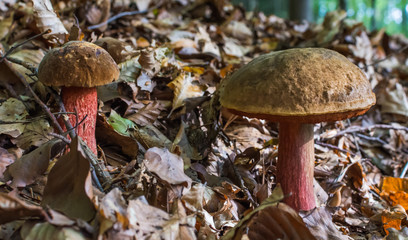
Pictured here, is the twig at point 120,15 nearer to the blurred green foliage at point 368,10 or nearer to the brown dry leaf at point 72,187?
the brown dry leaf at point 72,187

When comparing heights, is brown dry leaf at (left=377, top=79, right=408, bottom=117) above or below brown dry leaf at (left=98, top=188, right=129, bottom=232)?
above

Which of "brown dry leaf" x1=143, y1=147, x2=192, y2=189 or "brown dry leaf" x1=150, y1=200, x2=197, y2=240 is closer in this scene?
"brown dry leaf" x1=150, y1=200, x2=197, y2=240

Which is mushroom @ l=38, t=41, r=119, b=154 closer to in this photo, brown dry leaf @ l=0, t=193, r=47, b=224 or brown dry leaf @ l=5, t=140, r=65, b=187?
brown dry leaf @ l=5, t=140, r=65, b=187

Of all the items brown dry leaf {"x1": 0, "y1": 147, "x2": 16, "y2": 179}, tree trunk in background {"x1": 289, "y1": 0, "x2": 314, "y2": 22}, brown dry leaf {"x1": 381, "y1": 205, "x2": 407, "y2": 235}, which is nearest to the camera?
brown dry leaf {"x1": 0, "y1": 147, "x2": 16, "y2": 179}

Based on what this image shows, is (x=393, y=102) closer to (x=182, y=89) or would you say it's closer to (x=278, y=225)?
(x=182, y=89)

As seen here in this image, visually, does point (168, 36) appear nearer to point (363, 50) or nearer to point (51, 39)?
point (51, 39)

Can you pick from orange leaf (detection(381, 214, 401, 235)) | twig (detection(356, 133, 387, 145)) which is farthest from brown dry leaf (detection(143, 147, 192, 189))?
twig (detection(356, 133, 387, 145))

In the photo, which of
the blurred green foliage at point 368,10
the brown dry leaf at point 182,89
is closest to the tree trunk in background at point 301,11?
the brown dry leaf at point 182,89
